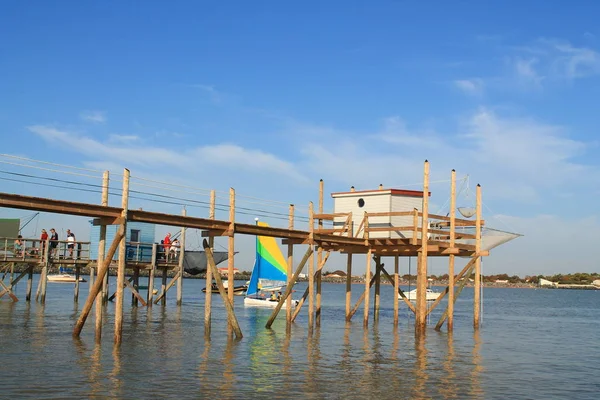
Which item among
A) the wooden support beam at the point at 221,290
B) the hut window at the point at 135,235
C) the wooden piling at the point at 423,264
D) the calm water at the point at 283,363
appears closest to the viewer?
the calm water at the point at 283,363

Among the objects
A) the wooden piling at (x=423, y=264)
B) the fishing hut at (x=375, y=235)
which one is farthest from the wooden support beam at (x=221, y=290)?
the wooden piling at (x=423, y=264)

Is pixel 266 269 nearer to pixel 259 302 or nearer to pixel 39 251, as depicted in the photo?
pixel 259 302

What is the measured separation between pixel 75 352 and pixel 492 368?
538 inches

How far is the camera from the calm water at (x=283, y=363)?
1639cm

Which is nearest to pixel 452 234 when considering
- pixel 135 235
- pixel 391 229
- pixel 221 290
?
pixel 391 229

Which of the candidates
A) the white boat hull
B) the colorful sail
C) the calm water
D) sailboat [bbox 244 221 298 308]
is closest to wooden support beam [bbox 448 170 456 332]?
the calm water

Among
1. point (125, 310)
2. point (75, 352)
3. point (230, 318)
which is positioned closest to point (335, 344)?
A: point (230, 318)

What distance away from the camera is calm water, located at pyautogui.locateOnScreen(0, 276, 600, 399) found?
16.4m

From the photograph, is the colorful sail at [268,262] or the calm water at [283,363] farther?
the colorful sail at [268,262]

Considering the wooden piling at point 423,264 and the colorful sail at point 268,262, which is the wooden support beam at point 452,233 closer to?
the wooden piling at point 423,264

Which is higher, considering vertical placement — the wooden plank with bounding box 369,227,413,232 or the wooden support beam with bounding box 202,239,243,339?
the wooden plank with bounding box 369,227,413,232

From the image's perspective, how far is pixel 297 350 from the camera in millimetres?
23703

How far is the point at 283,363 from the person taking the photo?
67.8 feet

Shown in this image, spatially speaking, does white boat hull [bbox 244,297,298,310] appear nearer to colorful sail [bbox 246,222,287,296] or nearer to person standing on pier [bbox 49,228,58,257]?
colorful sail [bbox 246,222,287,296]
